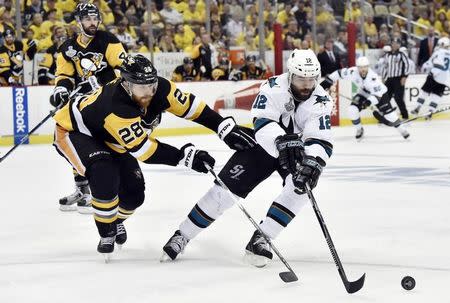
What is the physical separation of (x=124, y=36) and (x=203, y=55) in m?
1.17

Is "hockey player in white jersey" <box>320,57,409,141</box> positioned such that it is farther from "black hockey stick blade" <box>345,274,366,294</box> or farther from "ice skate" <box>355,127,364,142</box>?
"black hockey stick blade" <box>345,274,366,294</box>

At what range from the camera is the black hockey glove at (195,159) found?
498cm

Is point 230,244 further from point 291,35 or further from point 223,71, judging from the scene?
point 291,35

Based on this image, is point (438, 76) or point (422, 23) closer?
point (438, 76)

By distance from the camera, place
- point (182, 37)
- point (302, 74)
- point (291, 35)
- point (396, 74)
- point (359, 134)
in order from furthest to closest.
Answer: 1. point (396, 74)
2. point (291, 35)
3. point (182, 37)
4. point (359, 134)
5. point (302, 74)

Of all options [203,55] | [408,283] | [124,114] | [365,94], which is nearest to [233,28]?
[203,55]

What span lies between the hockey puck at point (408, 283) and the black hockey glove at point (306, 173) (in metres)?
0.65

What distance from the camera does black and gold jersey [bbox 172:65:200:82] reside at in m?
13.9

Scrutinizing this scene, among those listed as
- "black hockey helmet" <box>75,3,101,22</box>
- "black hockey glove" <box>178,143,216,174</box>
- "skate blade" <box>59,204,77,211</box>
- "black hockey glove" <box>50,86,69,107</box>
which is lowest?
"skate blade" <box>59,204,77,211</box>

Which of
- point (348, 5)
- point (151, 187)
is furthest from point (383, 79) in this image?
point (151, 187)

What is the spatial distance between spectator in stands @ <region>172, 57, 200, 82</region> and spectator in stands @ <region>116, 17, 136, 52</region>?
0.68 meters

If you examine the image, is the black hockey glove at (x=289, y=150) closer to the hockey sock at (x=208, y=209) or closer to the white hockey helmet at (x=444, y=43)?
the hockey sock at (x=208, y=209)

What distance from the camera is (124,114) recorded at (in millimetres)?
4996

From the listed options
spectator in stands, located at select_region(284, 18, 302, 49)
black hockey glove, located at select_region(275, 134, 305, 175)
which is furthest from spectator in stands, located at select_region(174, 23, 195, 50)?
black hockey glove, located at select_region(275, 134, 305, 175)
